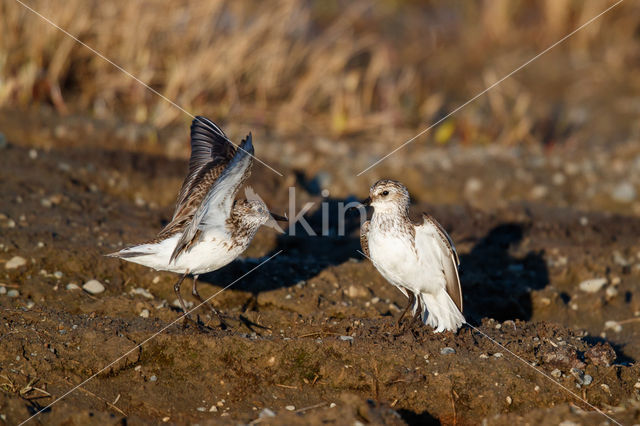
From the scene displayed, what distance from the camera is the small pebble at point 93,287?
5.96 m

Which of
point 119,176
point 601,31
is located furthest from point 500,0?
point 119,176

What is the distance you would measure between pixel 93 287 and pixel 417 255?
8.68ft

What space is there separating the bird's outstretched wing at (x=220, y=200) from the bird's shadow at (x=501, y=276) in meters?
2.06

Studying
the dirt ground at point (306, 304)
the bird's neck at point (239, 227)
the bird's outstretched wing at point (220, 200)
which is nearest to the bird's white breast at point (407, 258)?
the dirt ground at point (306, 304)

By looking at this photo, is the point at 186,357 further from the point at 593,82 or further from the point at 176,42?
the point at 593,82

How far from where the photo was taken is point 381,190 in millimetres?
5500

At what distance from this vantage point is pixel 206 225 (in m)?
5.41

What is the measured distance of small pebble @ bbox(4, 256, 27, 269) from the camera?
19.7 feet

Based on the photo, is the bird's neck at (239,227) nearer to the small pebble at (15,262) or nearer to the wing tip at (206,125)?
the wing tip at (206,125)

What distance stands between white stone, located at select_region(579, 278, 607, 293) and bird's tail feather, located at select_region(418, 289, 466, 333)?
202 cm

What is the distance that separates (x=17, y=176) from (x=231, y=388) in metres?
3.84

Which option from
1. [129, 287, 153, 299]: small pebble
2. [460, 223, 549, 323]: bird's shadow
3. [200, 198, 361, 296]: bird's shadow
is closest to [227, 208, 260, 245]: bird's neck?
[200, 198, 361, 296]: bird's shadow

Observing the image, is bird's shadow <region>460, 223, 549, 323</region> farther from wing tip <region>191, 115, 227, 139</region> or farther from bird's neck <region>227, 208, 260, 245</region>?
wing tip <region>191, 115, 227, 139</region>

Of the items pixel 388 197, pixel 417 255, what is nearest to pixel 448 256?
pixel 417 255
